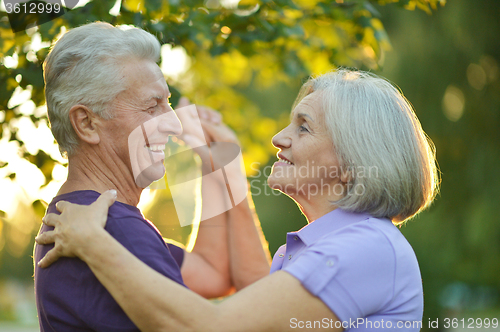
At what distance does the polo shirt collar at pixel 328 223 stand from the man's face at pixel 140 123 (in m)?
0.75

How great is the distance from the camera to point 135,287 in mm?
1479

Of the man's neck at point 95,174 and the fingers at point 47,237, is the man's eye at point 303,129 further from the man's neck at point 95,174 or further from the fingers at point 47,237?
the fingers at point 47,237

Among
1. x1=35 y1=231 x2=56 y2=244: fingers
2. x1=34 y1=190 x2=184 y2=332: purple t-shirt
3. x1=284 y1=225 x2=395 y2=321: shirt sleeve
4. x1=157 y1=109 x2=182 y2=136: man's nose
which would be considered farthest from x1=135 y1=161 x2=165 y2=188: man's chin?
Result: x1=284 y1=225 x2=395 y2=321: shirt sleeve

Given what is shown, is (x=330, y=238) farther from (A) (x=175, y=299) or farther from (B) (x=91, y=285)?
(B) (x=91, y=285)

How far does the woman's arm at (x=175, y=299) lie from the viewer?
1.48 metres

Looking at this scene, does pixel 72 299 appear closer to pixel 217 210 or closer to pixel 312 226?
pixel 312 226

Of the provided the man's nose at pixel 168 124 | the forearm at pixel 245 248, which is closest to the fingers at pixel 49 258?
the man's nose at pixel 168 124

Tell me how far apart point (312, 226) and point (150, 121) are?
89cm

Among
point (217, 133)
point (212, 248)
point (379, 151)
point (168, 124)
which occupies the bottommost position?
point (212, 248)

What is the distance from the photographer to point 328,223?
199 centimetres

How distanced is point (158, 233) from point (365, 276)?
85 cm

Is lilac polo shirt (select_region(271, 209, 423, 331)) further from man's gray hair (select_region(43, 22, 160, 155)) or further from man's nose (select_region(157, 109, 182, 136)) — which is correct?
man's gray hair (select_region(43, 22, 160, 155))

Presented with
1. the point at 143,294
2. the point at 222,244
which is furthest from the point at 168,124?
the point at 222,244

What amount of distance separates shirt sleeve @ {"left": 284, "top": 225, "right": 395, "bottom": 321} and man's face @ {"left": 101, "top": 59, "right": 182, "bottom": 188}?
0.86 m
